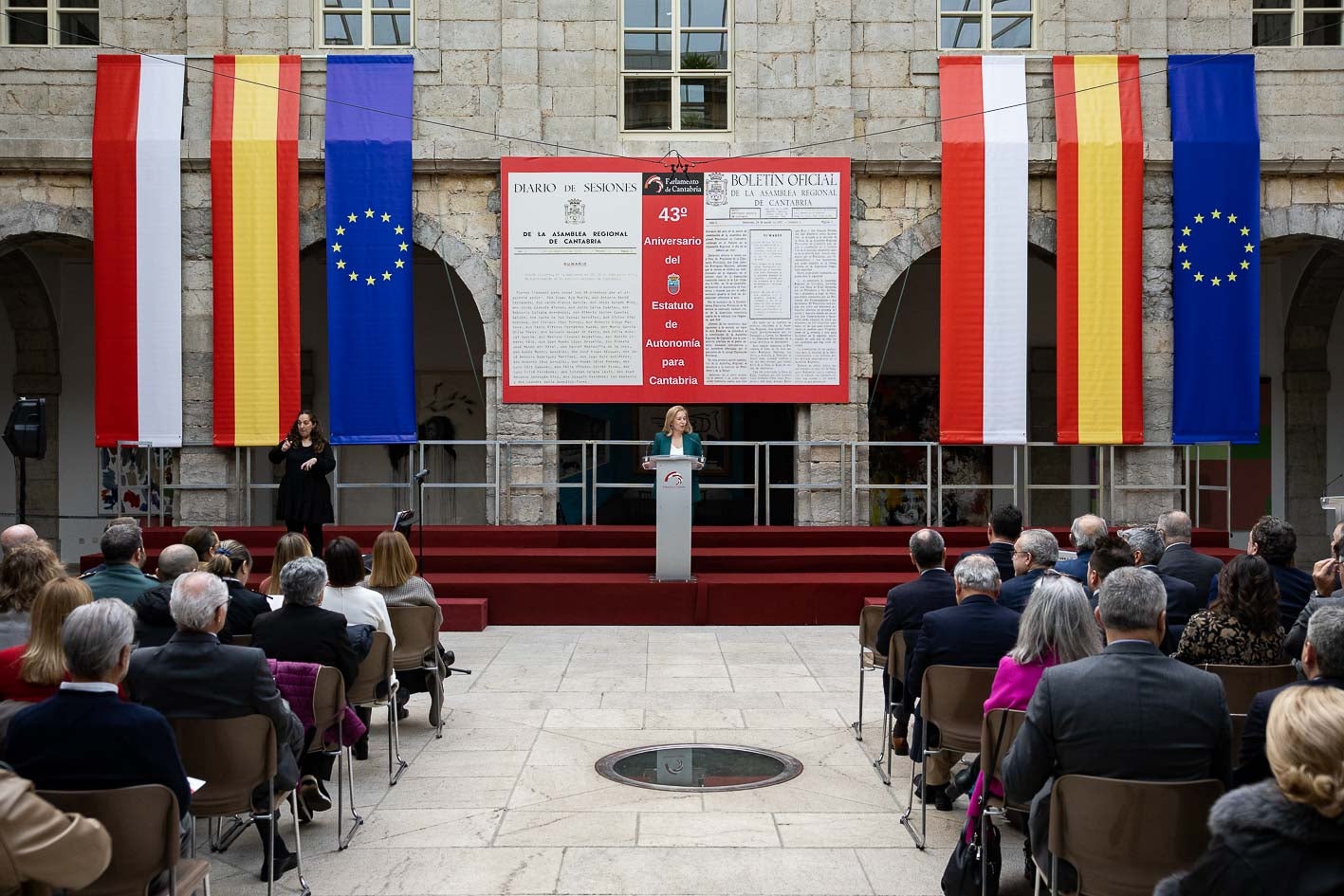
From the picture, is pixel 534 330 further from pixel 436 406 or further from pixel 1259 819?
pixel 1259 819

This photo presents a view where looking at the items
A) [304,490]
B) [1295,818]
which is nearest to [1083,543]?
[1295,818]

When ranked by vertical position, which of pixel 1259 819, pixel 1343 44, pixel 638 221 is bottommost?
pixel 1259 819

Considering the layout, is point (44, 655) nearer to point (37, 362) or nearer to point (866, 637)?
point (866, 637)

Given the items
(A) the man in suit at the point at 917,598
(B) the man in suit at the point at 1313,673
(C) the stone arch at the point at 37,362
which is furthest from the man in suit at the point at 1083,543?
(C) the stone arch at the point at 37,362

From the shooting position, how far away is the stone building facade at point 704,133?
1309 centimetres

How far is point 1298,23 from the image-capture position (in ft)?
44.2

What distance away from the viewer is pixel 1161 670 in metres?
3.48

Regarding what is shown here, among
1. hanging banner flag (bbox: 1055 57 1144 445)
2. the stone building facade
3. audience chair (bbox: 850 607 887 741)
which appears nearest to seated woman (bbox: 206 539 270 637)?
audience chair (bbox: 850 607 887 741)

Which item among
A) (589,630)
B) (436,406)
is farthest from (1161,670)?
(436,406)

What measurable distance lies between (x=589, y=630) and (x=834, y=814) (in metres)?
5.18

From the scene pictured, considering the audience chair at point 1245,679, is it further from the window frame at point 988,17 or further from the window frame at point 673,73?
the window frame at point 988,17

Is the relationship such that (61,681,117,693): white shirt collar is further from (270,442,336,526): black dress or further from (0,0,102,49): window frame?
(0,0,102,49): window frame

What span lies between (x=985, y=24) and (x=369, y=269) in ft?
24.8

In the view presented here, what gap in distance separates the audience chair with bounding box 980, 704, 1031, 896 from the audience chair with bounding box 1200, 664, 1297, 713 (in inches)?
36.7
